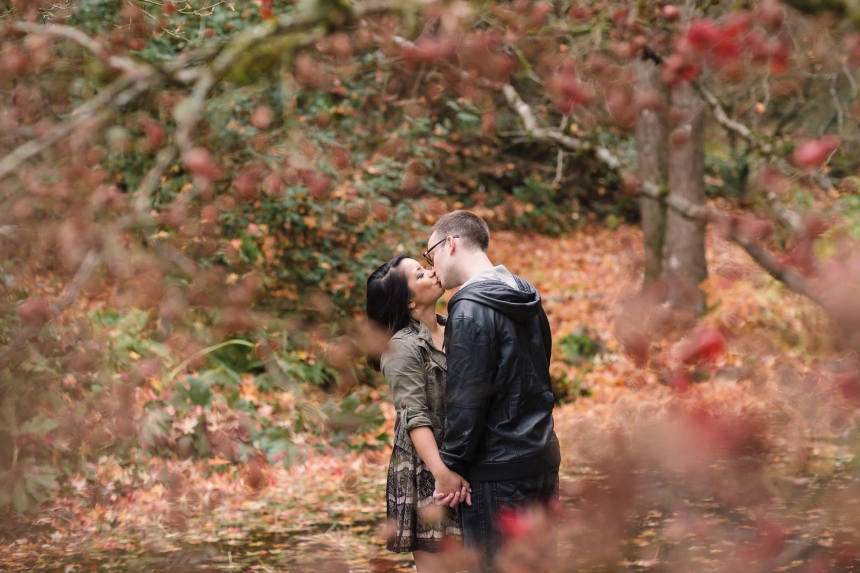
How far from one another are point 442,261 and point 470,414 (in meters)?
0.66

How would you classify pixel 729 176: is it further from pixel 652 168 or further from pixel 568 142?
pixel 568 142

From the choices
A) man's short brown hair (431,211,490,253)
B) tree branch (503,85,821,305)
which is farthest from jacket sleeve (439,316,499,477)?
tree branch (503,85,821,305)

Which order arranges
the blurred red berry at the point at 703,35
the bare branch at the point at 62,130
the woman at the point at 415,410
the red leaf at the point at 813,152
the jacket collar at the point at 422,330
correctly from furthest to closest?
the jacket collar at the point at 422,330
the woman at the point at 415,410
the blurred red berry at the point at 703,35
the red leaf at the point at 813,152
the bare branch at the point at 62,130

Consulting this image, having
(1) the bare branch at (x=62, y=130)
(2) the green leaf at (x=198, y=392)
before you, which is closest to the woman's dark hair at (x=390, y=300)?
(1) the bare branch at (x=62, y=130)

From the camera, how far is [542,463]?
3.12 meters

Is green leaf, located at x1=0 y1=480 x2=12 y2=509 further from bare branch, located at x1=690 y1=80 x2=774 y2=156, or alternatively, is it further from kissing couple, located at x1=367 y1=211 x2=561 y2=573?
bare branch, located at x1=690 y1=80 x2=774 y2=156

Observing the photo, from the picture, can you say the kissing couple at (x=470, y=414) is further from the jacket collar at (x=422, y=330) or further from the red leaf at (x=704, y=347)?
the red leaf at (x=704, y=347)

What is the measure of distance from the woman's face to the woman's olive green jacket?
11 centimetres

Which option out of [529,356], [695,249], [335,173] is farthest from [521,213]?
[529,356]

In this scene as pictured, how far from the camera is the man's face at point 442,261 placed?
3.28 meters

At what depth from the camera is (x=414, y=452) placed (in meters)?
3.34

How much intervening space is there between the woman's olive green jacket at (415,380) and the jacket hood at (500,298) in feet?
1.04

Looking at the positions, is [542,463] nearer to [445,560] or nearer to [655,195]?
[445,560]

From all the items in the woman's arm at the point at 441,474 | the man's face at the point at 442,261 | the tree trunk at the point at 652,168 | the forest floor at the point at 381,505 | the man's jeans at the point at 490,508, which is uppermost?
the tree trunk at the point at 652,168
